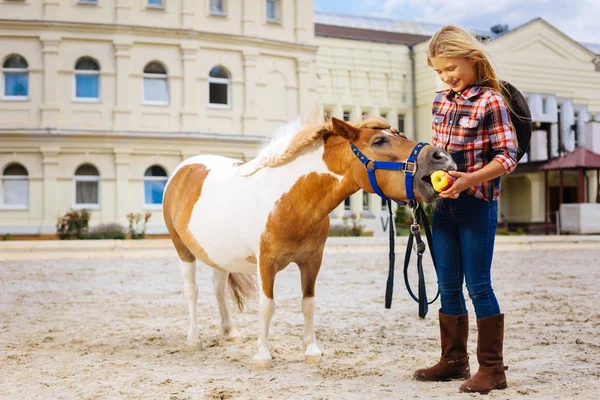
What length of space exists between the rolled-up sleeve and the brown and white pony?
282mm

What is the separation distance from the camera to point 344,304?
8000 millimetres

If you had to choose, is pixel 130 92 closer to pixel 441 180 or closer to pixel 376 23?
pixel 376 23

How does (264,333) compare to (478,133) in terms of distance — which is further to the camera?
(264,333)

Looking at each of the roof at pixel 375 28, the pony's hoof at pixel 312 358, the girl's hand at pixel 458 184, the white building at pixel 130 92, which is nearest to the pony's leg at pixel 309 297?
the pony's hoof at pixel 312 358

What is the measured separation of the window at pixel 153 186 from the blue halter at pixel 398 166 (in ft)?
68.0

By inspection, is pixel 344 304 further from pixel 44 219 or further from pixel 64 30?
pixel 64 30

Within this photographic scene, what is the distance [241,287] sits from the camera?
235 inches

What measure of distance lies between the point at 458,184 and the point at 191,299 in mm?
2862

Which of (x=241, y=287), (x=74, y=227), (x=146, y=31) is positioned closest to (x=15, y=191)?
(x=74, y=227)

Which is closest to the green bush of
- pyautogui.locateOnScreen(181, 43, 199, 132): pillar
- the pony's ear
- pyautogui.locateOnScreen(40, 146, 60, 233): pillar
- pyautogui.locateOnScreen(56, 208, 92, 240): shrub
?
pyautogui.locateOnScreen(56, 208, 92, 240): shrub

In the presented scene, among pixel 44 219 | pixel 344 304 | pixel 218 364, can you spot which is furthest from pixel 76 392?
pixel 44 219

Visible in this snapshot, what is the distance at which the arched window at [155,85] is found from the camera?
2462 centimetres

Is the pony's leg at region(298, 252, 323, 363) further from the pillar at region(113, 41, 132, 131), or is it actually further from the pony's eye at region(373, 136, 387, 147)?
the pillar at region(113, 41, 132, 131)

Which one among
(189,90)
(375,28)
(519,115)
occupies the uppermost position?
(375,28)
